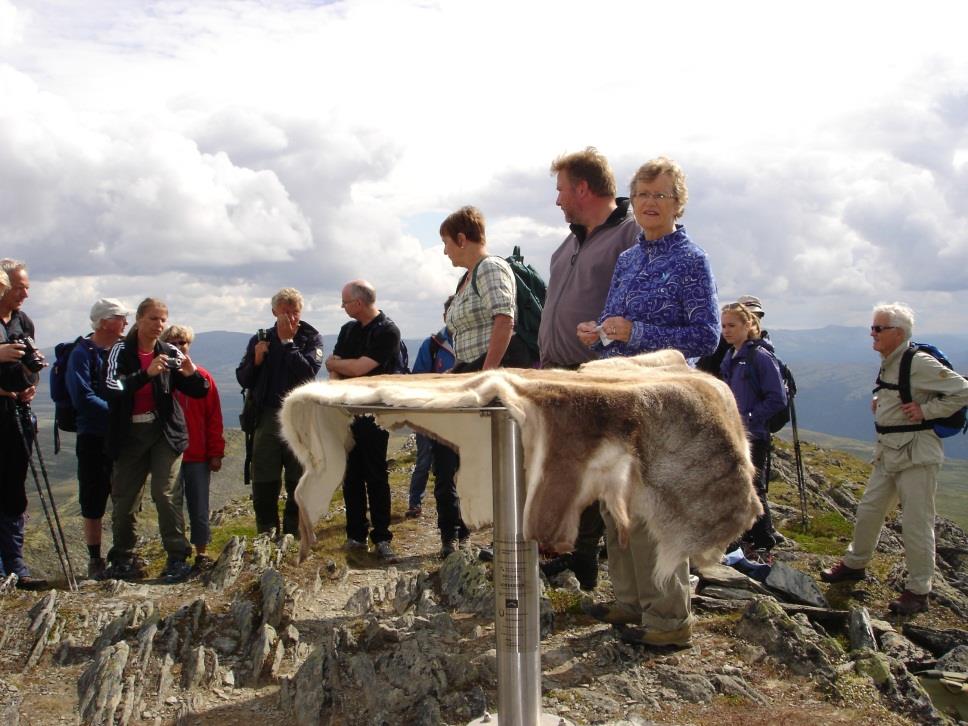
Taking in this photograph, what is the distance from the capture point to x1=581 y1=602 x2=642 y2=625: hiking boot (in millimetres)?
6684

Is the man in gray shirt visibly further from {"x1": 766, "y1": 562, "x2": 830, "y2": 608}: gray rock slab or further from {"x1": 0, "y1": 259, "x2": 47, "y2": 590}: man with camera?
{"x1": 0, "y1": 259, "x2": 47, "y2": 590}: man with camera

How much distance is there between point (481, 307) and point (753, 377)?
13.4 ft

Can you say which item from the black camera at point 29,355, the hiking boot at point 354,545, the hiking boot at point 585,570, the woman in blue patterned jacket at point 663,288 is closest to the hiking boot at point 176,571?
the hiking boot at point 354,545

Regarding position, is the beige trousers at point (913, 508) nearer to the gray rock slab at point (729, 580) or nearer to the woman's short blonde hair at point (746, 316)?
the gray rock slab at point (729, 580)

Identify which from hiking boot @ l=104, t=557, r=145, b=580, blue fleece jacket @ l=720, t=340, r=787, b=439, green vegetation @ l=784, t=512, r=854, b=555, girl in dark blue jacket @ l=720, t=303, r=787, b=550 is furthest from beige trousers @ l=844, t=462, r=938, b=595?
hiking boot @ l=104, t=557, r=145, b=580

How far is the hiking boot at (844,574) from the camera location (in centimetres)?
958

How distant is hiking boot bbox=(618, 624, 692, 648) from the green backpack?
2.53 metres

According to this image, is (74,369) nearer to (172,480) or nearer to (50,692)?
(172,480)

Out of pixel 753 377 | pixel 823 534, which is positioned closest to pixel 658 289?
pixel 753 377

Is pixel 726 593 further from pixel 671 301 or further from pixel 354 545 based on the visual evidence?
pixel 354 545

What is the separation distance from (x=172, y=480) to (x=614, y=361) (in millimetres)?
6581

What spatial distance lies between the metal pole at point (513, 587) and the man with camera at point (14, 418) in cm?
669

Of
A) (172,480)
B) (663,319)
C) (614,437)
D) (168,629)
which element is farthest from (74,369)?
(614,437)

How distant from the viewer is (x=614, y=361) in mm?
4637
